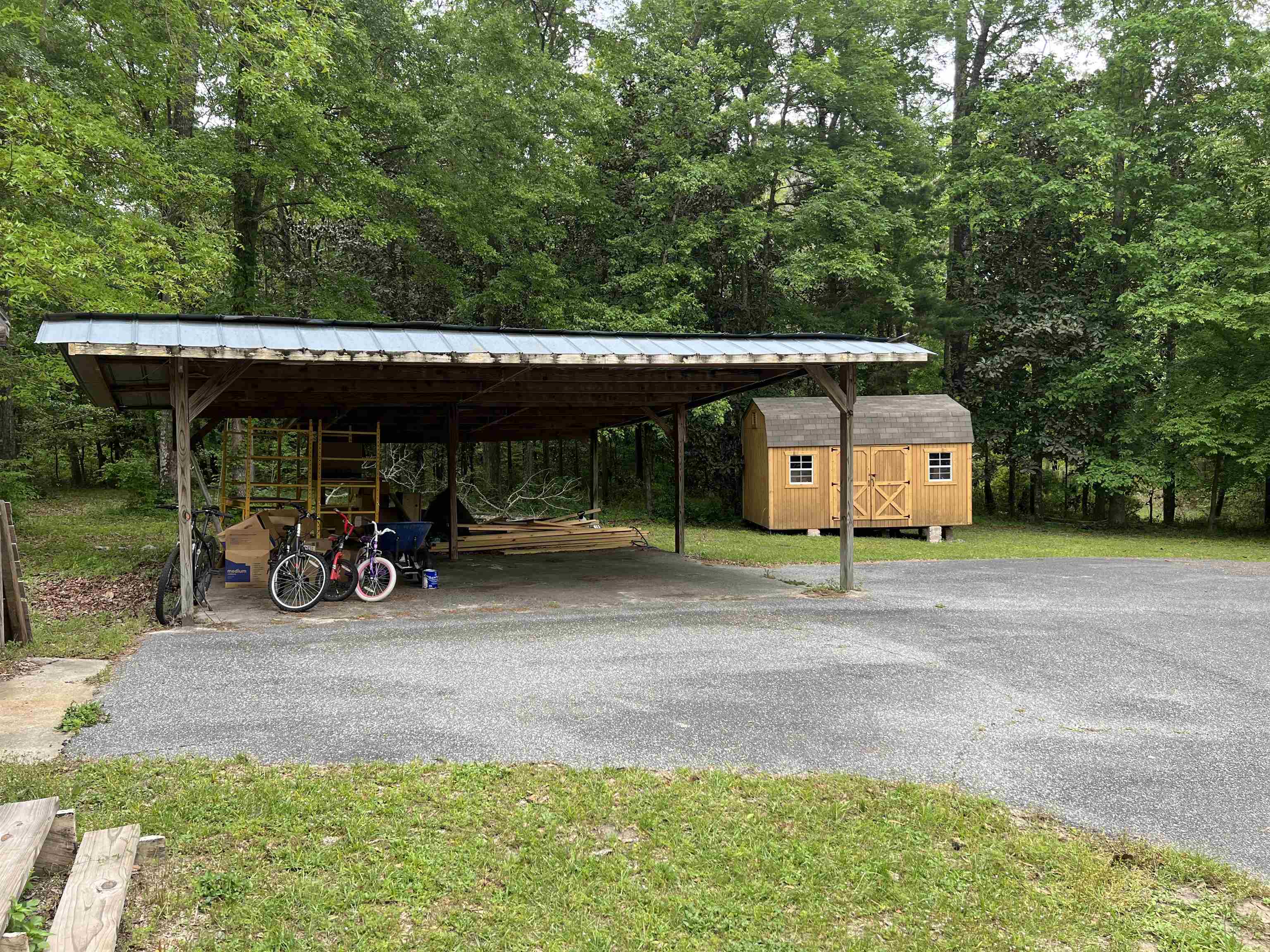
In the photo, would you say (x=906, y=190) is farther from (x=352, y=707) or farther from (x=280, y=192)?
(x=352, y=707)

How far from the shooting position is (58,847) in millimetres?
2947

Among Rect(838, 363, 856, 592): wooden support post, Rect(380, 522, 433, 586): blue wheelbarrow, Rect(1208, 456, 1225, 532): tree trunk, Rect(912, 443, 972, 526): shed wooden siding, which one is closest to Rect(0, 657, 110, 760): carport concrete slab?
Rect(380, 522, 433, 586): blue wheelbarrow

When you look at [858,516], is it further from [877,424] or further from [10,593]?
[10,593]

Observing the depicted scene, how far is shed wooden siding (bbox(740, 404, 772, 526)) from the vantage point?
18625mm

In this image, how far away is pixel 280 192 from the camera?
16.1 metres

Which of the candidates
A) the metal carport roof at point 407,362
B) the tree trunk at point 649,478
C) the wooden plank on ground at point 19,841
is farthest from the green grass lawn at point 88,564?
the tree trunk at point 649,478

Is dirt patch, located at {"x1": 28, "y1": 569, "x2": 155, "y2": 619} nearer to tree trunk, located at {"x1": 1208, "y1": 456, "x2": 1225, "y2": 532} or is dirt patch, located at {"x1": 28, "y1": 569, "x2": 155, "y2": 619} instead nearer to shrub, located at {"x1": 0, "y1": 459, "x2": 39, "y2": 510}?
shrub, located at {"x1": 0, "y1": 459, "x2": 39, "y2": 510}

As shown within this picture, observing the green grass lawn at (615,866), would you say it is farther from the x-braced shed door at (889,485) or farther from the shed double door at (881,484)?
the x-braced shed door at (889,485)

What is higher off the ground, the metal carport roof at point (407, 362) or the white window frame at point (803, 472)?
the metal carport roof at point (407, 362)

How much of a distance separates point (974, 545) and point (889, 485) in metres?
2.19

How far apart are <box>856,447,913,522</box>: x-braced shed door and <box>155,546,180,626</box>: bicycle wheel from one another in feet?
44.6

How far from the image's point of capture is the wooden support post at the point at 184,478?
7.68 metres

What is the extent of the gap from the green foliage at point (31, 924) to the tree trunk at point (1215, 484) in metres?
24.3

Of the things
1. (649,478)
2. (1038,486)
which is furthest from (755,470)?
(1038,486)
